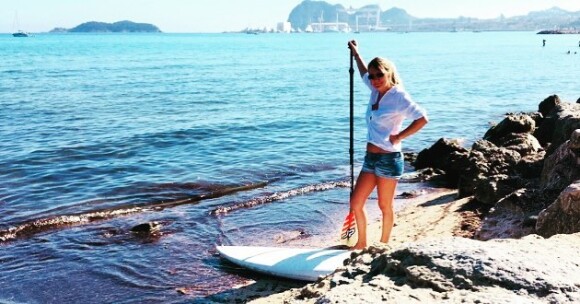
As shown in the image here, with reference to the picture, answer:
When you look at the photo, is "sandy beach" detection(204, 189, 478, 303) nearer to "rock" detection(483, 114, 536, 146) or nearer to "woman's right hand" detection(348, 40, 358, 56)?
"woman's right hand" detection(348, 40, 358, 56)

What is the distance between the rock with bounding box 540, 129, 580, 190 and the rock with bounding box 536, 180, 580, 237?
1.35 metres

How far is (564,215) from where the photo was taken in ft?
18.2

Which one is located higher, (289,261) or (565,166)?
(565,166)

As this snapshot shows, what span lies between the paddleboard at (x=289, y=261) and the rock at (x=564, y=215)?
2156 millimetres

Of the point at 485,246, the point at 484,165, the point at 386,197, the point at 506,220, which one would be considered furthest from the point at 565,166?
the point at 485,246

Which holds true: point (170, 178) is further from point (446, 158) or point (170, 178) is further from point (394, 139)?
point (394, 139)

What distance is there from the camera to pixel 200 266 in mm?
7727

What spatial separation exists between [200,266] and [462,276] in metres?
4.92

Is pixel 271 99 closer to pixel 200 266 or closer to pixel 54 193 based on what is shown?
pixel 54 193

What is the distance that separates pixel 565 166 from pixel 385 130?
292 cm

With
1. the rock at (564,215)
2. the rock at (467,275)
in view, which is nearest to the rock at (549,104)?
the rock at (564,215)

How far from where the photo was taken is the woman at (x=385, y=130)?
561 cm

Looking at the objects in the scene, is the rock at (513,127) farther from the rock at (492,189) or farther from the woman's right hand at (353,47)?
the woman's right hand at (353,47)

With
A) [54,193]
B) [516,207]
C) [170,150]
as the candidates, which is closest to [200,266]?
[516,207]
